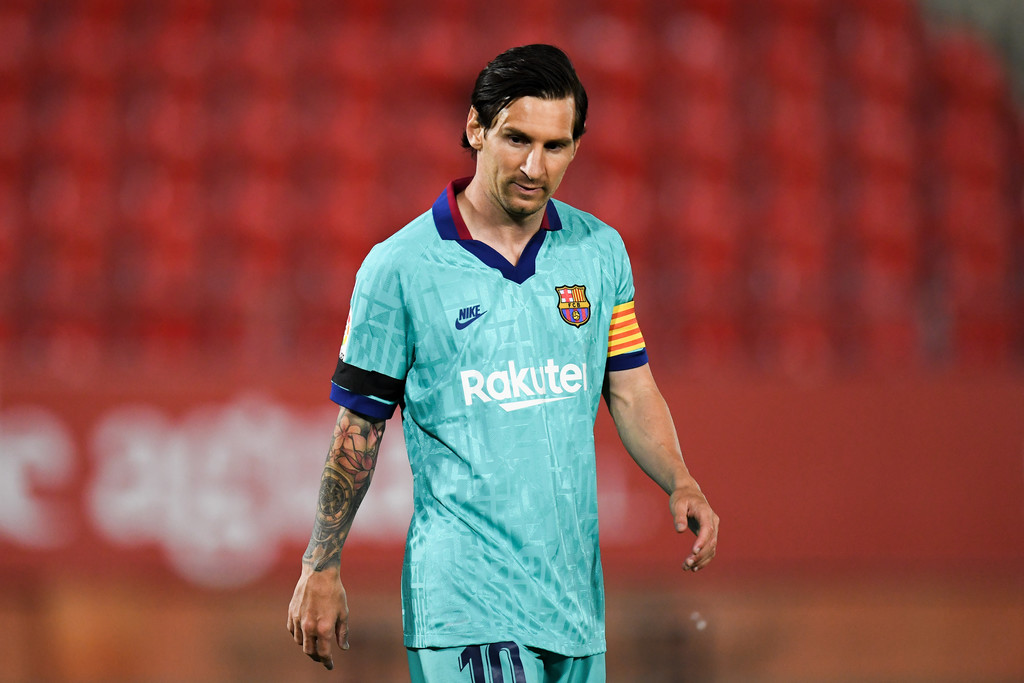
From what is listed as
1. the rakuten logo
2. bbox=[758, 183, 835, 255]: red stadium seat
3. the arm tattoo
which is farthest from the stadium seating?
the rakuten logo

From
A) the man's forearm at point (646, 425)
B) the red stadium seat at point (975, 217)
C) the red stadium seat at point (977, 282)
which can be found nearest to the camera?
the man's forearm at point (646, 425)

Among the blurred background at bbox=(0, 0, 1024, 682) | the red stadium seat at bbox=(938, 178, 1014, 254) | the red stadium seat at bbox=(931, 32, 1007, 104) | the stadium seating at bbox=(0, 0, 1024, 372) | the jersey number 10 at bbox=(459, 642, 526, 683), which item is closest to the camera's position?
the jersey number 10 at bbox=(459, 642, 526, 683)

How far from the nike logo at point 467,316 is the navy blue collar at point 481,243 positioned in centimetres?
9

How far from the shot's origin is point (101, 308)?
4.69 m

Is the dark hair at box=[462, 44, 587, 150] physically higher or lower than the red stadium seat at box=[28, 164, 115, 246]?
lower

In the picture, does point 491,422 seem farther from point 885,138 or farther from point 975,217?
point 885,138

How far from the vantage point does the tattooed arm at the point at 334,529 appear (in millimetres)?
1821

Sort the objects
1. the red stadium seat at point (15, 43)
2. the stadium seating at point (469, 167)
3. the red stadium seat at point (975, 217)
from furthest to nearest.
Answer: the red stadium seat at point (15, 43) < the red stadium seat at point (975, 217) < the stadium seating at point (469, 167)

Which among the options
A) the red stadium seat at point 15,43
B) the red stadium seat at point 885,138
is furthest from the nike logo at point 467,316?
the red stadium seat at point 15,43

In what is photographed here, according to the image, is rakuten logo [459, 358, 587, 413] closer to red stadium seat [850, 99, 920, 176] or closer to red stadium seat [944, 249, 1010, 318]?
red stadium seat [944, 249, 1010, 318]

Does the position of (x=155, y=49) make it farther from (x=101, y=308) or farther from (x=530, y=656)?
(x=530, y=656)

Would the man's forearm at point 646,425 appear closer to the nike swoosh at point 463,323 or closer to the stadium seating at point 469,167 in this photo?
the nike swoosh at point 463,323

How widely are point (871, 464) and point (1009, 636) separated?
824 millimetres

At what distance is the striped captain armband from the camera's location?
204 centimetres
